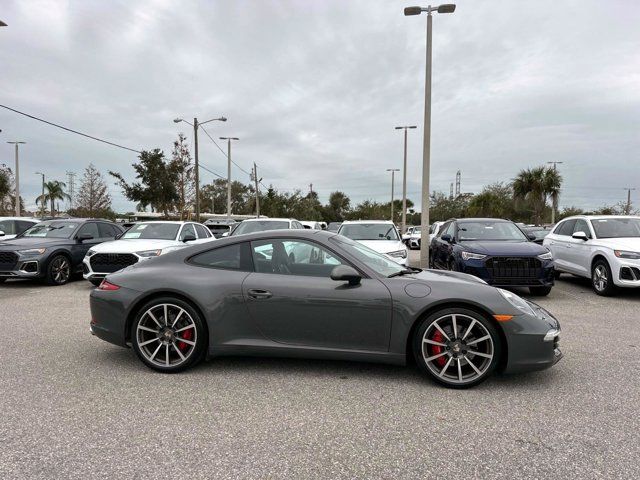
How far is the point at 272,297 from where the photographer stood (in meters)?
3.87

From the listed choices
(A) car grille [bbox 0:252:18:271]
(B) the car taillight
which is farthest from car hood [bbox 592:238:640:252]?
(A) car grille [bbox 0:252:18:271]

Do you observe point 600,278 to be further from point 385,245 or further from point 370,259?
point 370,259

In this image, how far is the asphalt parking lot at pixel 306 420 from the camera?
8.39 ft

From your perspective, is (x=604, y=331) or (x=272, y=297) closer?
(x=272, y=297)

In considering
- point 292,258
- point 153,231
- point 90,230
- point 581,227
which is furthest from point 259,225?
point 581,227

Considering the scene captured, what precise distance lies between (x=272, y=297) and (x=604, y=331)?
454 centimetres

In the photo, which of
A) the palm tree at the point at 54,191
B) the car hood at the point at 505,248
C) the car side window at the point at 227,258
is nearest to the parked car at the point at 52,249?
the car side window at the point at 227,258

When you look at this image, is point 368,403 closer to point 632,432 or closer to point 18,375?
point 632,432

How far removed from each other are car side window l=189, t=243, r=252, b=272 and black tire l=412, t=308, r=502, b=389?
1.69 m

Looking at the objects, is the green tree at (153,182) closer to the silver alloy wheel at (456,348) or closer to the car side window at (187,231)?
the car side window at (187,231)

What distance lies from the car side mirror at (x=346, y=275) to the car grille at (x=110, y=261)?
644 cm

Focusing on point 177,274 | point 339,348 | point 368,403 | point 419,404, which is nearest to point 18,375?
point 177,274

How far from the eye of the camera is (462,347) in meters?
3.67

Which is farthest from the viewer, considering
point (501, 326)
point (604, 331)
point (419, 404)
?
point (604, 331)
